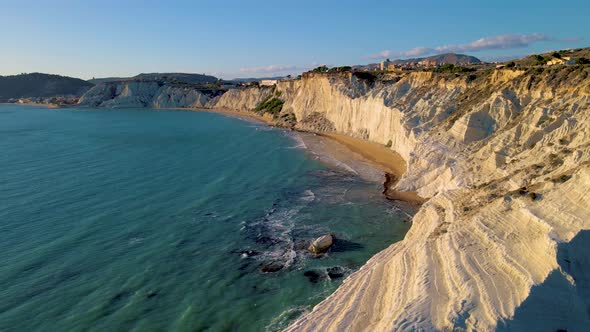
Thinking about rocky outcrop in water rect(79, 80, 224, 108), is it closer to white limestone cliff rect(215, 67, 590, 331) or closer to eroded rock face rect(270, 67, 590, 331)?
eroded rock face rect(270, 67, 590, 331)

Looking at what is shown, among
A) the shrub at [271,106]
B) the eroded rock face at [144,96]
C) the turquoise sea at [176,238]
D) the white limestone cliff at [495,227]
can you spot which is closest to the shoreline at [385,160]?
the white limestone cliff at [495,227]

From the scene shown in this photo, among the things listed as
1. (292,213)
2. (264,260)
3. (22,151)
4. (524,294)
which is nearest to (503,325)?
(524,294)

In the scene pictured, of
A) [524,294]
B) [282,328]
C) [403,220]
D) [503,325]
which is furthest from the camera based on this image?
[403,220]

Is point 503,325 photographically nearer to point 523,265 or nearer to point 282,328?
point 523,265

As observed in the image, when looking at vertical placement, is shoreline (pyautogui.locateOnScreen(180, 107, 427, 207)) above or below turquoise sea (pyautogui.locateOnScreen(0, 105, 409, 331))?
below

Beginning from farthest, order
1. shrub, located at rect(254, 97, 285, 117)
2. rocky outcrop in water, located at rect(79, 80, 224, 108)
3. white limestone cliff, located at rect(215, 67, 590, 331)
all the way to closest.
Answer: rocky outcrop in water, located at rect(79, 80, 224, 108), shrub, located at rect(254, 97, 285, 117), white limestone cliff, located at rect(215, 67, 590, 331)

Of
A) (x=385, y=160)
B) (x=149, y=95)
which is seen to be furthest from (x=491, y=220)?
(x=149, y=95)

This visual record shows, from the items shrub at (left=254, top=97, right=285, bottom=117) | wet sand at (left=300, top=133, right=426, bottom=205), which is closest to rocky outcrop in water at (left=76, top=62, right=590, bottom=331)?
wet sand at (left=300, top=133, right=426, bottom=205)
